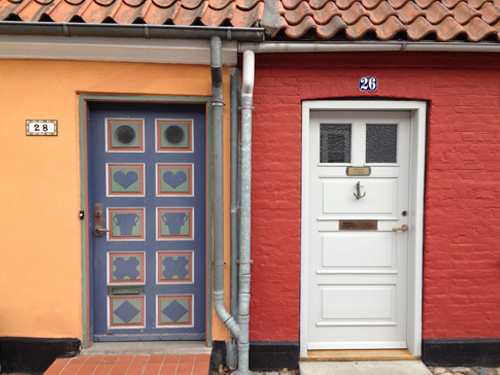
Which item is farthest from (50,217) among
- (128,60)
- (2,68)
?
(128,60)

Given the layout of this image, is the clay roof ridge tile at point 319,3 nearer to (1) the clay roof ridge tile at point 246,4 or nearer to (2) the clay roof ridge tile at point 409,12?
(1) the clay roof ridge tile at point 246,4

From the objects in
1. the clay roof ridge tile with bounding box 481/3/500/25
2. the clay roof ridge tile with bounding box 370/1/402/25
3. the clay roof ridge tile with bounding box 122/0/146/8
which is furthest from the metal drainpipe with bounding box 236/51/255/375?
the clay roof ridge tile with bounding box 481/3/500/25

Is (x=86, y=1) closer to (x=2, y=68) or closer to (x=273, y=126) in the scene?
(x=2, y=68)

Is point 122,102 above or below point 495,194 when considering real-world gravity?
above

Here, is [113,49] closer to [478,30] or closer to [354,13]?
[354,13]

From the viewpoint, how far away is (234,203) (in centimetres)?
325

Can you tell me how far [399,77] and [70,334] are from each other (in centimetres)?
383

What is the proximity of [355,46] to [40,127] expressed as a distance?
2844mm

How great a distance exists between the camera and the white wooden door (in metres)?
3.51

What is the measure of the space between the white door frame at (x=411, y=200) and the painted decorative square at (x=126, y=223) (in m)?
1.57

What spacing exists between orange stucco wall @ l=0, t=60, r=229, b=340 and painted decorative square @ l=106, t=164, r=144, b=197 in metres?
0.30

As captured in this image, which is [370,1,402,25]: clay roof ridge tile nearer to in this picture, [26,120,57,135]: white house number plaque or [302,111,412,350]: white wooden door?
[302,111,412,350]: white wooden door

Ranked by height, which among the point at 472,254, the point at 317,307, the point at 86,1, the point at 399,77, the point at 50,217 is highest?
the point at 86,1

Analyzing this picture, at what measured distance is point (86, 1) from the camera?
3.10 meters
